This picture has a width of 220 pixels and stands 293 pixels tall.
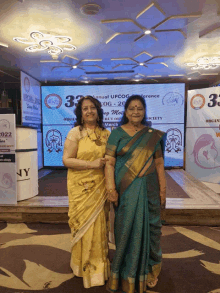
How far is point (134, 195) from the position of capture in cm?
161

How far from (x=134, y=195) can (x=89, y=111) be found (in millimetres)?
754

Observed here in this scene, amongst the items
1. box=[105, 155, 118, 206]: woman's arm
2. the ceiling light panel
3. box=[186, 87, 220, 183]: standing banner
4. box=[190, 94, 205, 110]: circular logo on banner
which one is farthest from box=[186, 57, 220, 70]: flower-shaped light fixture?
box=[105, 155, 118, 206]: woman's arm

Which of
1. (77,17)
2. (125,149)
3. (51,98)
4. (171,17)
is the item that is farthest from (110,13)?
(51,98)

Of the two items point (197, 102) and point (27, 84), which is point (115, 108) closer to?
point (197, 102)

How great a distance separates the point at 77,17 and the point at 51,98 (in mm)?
3853

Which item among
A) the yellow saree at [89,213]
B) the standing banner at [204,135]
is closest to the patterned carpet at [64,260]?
the yellow saree at [89,213]

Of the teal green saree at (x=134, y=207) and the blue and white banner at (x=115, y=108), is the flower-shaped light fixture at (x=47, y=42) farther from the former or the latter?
the blue and white banner at (x=115, y=108)

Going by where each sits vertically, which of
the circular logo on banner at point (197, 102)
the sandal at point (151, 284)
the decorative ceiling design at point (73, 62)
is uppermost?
the decorative ceiling design at point (73, 62)

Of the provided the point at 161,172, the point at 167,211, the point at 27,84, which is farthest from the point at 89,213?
the point at 27,84

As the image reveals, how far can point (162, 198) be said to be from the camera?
5.73ft

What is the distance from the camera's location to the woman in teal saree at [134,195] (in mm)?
1598

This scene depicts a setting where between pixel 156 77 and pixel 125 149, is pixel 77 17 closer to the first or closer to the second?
pixel 125 149

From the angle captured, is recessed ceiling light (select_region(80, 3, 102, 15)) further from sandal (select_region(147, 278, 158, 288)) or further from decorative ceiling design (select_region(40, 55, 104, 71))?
sandal (select_region(147, 278, 158, 288))

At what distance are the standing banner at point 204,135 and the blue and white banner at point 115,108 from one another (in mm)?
888
